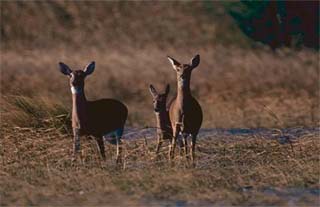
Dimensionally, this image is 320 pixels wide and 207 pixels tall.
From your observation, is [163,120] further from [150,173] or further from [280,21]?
[280,21]

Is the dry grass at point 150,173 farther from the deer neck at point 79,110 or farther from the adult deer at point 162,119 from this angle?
the deer neck at point 79,110

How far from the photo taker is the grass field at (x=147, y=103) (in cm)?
1127

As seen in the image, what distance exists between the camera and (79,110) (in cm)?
1332

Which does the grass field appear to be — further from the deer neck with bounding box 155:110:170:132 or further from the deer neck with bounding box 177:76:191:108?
the deer neck with bounding box 177:76:191:108

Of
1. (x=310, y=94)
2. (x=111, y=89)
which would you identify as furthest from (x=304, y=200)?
(x=111, y=89)

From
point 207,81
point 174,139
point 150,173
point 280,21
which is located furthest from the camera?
point 280,21

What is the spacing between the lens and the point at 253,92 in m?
27.2

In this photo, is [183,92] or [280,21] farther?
[280,21]

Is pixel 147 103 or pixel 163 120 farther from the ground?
pixel 147 103

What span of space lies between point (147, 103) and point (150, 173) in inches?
575

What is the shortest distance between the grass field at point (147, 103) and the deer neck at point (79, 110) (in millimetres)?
441

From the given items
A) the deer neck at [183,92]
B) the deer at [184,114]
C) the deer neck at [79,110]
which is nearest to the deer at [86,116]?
the deer neck at [79,110]

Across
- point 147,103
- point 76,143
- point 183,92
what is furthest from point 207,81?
point 76,143

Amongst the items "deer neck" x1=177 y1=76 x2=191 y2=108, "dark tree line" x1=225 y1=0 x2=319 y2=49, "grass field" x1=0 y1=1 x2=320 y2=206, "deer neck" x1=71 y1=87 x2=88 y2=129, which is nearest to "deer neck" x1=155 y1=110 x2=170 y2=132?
"grass field" x1=0 y1=1 x2=320 y2=206
